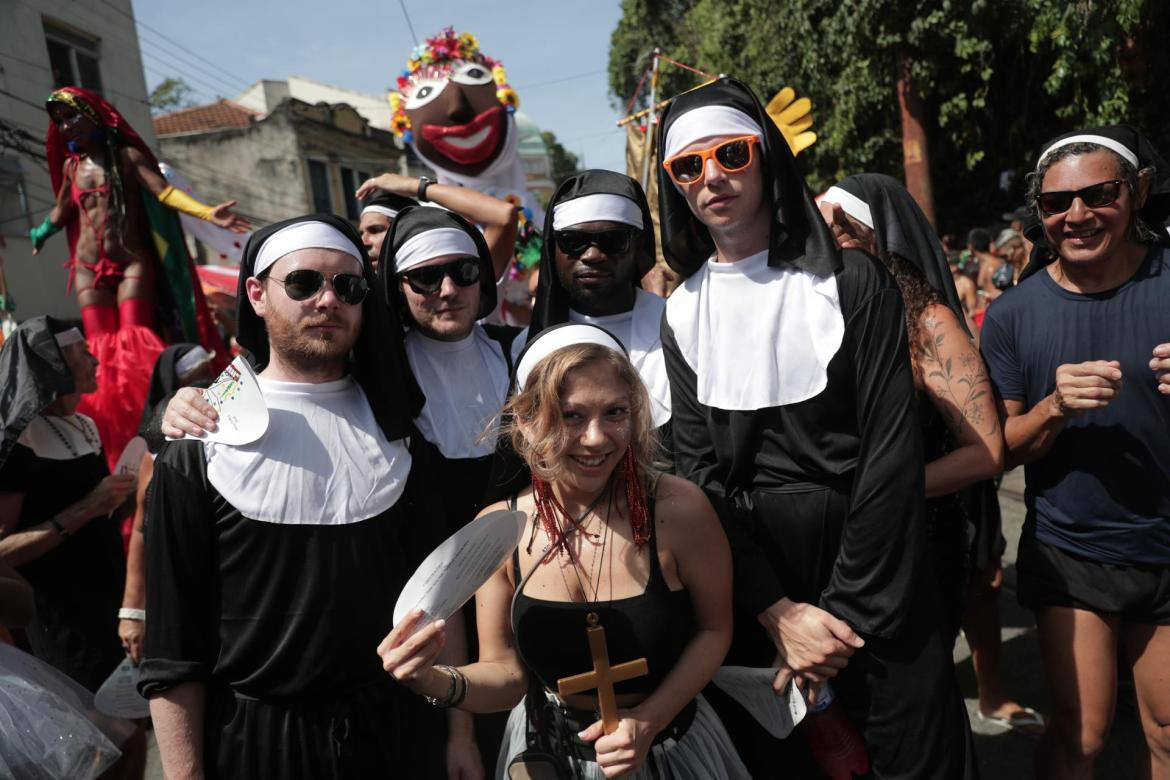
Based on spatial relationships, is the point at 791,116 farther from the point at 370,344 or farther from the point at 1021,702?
the point at 1021,702

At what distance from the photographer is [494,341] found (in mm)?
3307

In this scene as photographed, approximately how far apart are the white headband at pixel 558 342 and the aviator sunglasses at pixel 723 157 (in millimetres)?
591

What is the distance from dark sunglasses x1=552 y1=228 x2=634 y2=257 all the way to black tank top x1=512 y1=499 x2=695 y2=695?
1424mm

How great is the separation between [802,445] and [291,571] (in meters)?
1.41

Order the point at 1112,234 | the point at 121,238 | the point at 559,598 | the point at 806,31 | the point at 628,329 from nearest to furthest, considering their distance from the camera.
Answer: the point at 559,598 < the point at 1112,234 < the point at 628,329 < the point at 121,238 < the point at 806,31

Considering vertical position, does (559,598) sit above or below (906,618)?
above

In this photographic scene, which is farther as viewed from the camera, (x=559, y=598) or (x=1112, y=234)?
(x=1112, y=234)

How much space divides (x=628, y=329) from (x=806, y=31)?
10.3m

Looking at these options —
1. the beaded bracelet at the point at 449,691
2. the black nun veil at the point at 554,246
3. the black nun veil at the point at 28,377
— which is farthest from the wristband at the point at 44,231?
the beaded bracelet at the point at 449,691

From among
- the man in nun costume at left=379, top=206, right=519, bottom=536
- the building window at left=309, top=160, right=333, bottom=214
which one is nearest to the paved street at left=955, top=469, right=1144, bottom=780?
the man in nun costume at left=379, top=206, right=519, bottom=536

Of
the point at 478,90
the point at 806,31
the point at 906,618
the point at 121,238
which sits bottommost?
the point at 906,618

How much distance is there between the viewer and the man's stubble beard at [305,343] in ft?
7.53

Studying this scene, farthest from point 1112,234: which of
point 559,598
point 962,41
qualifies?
point 962,41

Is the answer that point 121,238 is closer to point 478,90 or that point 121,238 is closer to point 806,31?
point 478,90
